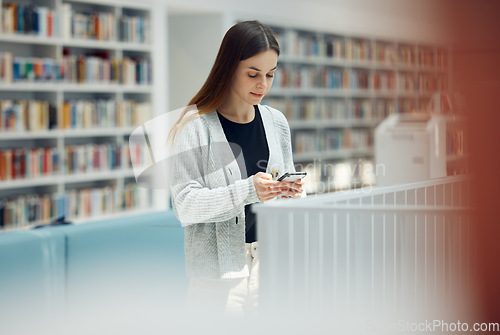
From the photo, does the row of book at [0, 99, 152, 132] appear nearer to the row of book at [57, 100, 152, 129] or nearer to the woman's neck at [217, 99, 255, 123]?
the row of book at [57, 100, 152, 129]

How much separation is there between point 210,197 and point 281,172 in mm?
245

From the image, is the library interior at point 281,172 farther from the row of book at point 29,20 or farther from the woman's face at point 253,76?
the woman's face at point 253,76

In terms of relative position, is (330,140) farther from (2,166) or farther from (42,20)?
(2,166)

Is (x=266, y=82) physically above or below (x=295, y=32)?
below

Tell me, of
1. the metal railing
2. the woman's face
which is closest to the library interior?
the metal railing

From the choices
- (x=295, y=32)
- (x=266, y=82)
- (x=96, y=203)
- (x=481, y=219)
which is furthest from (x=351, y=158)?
(x=481, y=219)

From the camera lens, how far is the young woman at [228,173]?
1.59 meters

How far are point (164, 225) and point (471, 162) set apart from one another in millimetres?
2037

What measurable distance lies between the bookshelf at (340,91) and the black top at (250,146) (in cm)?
481

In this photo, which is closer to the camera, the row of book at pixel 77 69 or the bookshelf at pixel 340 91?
the row of book at pixel 77 69

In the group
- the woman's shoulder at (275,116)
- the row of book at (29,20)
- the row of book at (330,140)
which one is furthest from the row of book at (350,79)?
the woman's shoulder at (275,116)

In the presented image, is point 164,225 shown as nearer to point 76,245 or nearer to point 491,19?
point 76,245

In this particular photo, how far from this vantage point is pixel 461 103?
0.96 m

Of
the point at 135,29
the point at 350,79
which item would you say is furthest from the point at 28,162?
the point at 350,79
